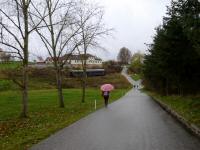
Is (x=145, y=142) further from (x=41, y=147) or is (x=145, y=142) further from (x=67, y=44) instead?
(x=67, y=44)

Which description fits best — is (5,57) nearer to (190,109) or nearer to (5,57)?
(5,57)

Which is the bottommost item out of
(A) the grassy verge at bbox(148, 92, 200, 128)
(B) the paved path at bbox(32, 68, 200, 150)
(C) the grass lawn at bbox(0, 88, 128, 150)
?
(C) the grass lawn at bbox(0, 88, 128, 150)

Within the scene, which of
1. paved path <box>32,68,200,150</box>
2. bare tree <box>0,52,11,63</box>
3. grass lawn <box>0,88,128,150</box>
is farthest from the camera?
bare tree <box>0,52,11,63</box>

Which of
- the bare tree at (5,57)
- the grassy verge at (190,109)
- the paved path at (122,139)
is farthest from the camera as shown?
the bare tree at (5,57)

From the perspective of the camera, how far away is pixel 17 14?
22.3 m

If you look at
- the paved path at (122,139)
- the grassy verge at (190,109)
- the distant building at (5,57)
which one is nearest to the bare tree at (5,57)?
the distant building at (5,57)

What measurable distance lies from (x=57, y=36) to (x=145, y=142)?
19.4m

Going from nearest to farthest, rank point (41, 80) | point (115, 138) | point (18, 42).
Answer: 1. point (115, 138)
2. point (18, 42)
3. point (41, 80)

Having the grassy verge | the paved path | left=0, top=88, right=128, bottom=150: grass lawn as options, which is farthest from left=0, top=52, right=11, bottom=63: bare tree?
the grassy verge

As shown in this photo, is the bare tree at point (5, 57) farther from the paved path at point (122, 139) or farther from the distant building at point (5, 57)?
the paved path at point (122, 139)

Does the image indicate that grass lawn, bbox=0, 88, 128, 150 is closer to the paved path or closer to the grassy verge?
the paved path

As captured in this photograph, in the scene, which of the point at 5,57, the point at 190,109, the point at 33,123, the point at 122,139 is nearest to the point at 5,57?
the point at 5,57

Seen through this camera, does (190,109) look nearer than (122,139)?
No

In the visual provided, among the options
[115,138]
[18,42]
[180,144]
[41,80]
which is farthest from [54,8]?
[41,80]
